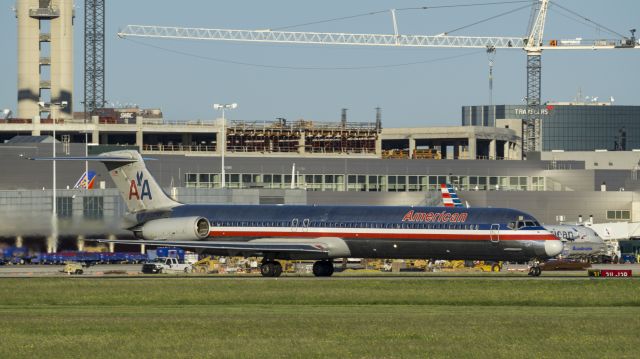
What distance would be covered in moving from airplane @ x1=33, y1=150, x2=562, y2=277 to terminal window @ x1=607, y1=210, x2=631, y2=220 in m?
88.5

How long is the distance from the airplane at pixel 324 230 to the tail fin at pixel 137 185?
70 mm

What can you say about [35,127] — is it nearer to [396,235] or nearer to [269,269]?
[269,269]

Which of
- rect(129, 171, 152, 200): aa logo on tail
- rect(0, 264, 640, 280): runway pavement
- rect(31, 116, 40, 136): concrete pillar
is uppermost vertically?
rect(31, 116, 40, 136): concrete pillar

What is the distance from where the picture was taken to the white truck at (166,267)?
103369mm

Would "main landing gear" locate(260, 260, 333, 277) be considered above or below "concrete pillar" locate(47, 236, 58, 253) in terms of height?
below

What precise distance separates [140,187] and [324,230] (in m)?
14.1

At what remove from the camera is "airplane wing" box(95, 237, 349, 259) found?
3088 inches

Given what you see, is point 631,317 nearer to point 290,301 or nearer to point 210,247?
point 290,301

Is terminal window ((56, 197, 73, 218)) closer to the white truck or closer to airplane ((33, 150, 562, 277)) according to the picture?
the white truck

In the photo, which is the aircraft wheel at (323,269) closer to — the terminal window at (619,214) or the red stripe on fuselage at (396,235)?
the red stripe on fuselage at (396,235)

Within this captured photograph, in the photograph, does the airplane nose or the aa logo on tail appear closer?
the airplane nose

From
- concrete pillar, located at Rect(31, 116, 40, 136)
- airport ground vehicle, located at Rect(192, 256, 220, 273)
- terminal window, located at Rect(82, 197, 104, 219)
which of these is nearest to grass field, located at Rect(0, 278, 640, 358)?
airport ground vehicle, located at Rect(192, 256, 220, 273)

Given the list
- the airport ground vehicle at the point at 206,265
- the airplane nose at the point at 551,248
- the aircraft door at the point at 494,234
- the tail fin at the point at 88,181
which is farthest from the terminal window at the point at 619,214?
the aircraft door at the point at 494,234

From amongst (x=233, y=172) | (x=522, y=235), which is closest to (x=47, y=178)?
(x=233, y=172)
